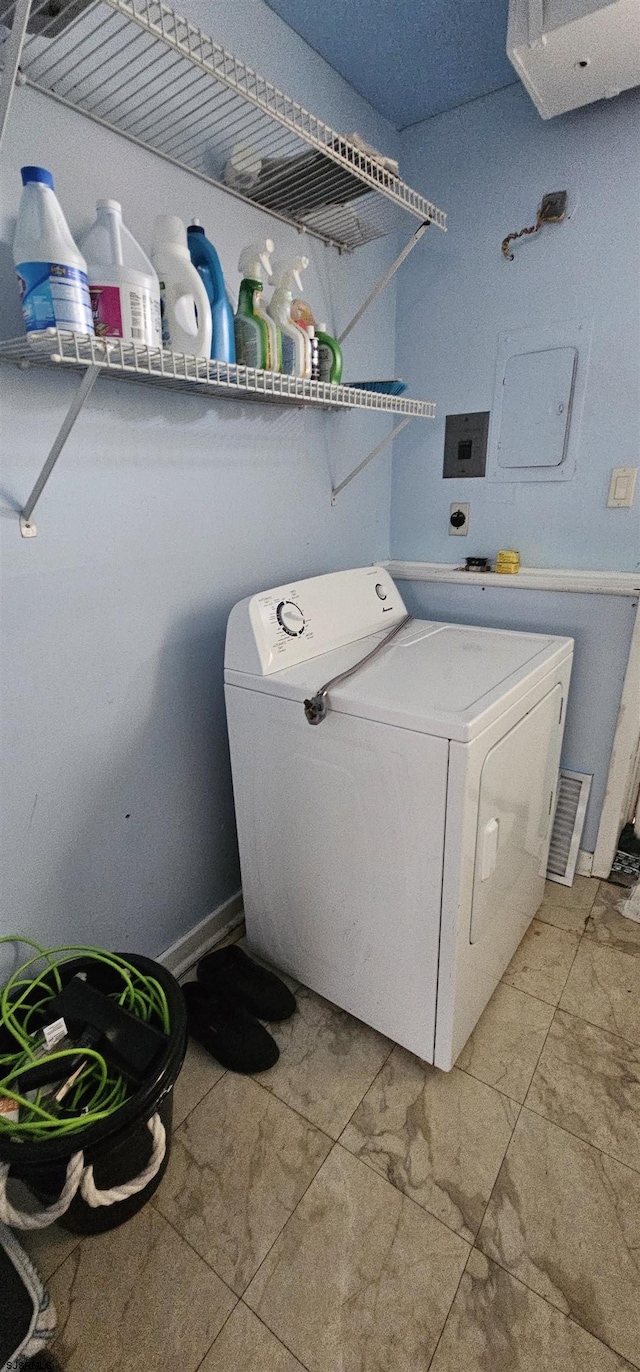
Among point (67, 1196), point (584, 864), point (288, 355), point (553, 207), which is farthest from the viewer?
point (584, 864)

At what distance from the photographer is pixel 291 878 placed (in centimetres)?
156

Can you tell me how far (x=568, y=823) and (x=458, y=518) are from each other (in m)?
1.22

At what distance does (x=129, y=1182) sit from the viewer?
1.08m

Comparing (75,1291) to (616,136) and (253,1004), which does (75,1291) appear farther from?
(616,136)

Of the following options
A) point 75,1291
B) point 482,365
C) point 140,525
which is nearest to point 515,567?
point 482,365

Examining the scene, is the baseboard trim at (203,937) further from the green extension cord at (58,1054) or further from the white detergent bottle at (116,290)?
the white detergent bottle at (116,290)

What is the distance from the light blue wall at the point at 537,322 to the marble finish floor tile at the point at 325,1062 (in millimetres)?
1132

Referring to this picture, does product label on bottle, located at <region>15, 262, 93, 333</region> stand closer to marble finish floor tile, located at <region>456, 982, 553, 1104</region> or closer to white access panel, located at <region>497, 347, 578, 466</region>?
white access panel, located at <region>497, 347, 578, 466</region>

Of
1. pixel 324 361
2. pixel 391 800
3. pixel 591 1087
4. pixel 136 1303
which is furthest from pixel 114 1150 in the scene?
pixel 324 361

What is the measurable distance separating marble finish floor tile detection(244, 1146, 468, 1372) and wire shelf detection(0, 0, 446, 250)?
6.79 feet

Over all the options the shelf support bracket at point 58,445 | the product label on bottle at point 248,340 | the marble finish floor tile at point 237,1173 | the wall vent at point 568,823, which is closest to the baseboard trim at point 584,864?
the wall vent at point 568,823

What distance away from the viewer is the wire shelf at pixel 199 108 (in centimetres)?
93

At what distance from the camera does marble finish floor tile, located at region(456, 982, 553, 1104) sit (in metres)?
1.44

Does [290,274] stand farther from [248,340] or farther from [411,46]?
[411,46]
